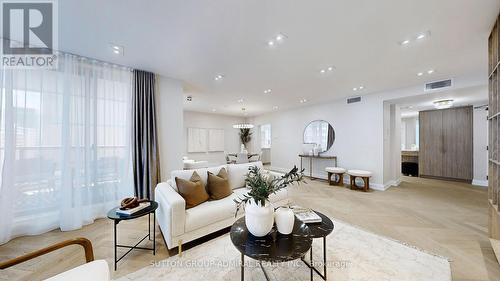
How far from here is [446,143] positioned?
571cm

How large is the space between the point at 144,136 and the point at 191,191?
173 cm

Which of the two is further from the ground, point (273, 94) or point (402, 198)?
point (273, 94)

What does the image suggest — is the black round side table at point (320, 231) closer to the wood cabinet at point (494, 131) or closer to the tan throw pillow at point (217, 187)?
the tan throw pillow at point (217, 187)

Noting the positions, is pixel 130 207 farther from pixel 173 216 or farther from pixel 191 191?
pixel 191 191

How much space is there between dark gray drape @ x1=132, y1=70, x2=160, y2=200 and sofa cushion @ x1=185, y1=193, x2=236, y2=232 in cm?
157

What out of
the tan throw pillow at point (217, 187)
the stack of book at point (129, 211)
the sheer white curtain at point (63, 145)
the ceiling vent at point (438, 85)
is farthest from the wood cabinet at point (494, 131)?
the sheer white curtain at point (63, 145)

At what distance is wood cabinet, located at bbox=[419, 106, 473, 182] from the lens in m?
5.36

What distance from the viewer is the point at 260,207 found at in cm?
156

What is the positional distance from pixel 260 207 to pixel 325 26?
2.10 metres

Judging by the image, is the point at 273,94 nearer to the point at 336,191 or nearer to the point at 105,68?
the point at 336,191

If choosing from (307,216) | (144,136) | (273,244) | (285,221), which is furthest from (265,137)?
(273,244)

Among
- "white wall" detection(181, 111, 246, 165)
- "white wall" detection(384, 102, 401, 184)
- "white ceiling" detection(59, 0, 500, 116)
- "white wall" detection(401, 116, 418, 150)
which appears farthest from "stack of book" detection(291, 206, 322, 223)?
"white wall" detection(401, 116, 418, 150)

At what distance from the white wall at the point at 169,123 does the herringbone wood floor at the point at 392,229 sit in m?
1.16

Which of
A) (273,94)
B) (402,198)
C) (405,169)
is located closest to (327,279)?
(402,198)
